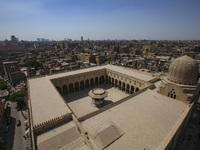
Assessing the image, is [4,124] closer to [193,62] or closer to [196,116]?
[193,62]

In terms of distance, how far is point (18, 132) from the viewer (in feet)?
96.6

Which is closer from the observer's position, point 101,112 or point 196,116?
point 101,112

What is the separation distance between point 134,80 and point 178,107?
1674 cm

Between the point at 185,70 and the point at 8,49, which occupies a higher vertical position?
the point at 185,70

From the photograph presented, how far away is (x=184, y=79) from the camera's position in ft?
78.2

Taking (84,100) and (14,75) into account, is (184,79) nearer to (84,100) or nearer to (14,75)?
(84,100)

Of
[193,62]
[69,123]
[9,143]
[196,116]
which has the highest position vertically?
[193,62]

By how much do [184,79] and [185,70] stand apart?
2.12 meters

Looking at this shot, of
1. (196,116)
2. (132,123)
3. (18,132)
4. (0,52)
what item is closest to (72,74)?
(18,132)

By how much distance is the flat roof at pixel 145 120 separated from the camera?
15.4 metres

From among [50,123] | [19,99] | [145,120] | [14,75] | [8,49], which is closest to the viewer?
[50,123]

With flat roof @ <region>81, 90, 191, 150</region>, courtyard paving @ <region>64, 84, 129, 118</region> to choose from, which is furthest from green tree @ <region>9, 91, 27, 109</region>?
flat roof @ <region>81, 90, 191, 150</region>

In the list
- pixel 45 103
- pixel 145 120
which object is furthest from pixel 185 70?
pixel 45 103

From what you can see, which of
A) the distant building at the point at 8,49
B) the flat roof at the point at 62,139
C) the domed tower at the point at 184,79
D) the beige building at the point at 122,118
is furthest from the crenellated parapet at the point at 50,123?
the distant building at the point at 8,49
